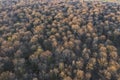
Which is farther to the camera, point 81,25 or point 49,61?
point 81,25

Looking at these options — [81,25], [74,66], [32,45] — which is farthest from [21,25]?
[74,66]

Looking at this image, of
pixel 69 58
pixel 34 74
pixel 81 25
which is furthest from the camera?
pixel 81 25

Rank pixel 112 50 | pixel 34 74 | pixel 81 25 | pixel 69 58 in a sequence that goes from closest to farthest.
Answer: pixel 34 74
pixel 69 58
pixel 112 50
pixel 81 25

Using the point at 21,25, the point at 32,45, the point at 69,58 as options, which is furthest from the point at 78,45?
the point at 21,25

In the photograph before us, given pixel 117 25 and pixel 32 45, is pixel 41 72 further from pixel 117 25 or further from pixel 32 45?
pixel 117 25

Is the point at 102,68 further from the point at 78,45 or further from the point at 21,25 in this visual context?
the point at 21,25

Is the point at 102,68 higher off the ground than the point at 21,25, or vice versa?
the point at 21,25
